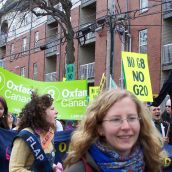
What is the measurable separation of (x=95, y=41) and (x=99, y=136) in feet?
92.7

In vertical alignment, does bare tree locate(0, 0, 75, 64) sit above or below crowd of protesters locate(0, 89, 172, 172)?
above

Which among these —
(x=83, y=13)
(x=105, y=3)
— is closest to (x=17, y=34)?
(x=83, y=13)

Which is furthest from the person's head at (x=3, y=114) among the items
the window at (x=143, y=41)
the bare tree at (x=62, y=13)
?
the window at (x=143, y=41)

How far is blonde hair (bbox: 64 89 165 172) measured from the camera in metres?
2.46

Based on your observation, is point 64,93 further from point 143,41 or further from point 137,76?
point 143,41

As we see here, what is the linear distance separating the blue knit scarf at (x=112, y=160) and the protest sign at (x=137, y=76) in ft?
24.2

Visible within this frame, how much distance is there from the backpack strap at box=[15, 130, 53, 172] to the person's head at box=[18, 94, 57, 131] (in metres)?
0.19

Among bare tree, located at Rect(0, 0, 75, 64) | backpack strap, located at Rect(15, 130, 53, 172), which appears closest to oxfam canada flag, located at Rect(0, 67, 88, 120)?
backpack strap, located at Rect(15, 130, 53, 172)

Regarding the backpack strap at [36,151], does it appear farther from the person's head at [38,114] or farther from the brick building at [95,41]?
the brick building at [95,41]

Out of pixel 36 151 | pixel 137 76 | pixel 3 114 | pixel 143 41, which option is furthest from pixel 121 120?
pixel 143 41

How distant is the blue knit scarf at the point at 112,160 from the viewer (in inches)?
93.7

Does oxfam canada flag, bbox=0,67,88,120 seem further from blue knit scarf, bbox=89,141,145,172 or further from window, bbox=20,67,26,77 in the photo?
window, bbox=20,67,26,77

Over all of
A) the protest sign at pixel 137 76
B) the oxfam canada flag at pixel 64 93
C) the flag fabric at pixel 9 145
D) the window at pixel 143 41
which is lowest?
the flag fabric at pixel 9 145

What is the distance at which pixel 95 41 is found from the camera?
3056 cm
